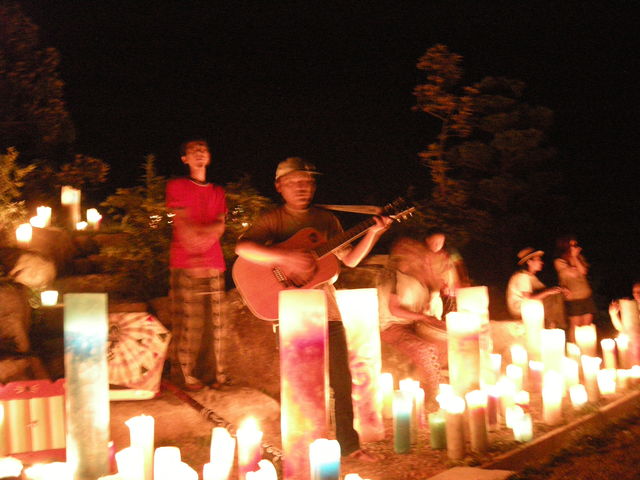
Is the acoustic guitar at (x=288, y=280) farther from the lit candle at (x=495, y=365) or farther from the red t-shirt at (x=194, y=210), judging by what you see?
the lit candle at (x=495, y=365)

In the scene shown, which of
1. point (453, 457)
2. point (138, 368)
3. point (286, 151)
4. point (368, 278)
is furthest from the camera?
point (286, 151)

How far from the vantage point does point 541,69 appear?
12.0 meters

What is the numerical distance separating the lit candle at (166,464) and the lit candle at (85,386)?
0.65 meters

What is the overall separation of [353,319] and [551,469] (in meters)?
1.63

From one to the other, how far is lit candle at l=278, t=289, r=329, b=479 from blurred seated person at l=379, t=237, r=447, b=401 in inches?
83.5

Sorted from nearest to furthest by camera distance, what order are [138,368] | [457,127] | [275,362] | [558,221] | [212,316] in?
[138,368] → [212,316] → [275,362] → [457,127] → [558,221]

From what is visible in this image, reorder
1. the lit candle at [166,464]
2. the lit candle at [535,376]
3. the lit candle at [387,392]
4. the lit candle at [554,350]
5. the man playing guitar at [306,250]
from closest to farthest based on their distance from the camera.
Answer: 1. the lit candle at [166,464]
2. the man playing guitar at [306,250]
3. the lit candle at [387,392]
4. the lit candle at [554,350]
5. the lit candle at [535,376]

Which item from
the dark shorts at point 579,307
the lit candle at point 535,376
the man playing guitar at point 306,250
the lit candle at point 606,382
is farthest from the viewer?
the dark shorts at point 579,307

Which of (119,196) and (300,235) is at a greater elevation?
(119,196)

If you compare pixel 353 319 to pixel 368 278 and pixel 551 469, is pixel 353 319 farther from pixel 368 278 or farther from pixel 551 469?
pixel 368 278

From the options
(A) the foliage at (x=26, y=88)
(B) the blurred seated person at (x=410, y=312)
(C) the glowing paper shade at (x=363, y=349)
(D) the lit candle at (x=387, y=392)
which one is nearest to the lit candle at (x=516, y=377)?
(B) the blurred seated person at (x=410, y=312)

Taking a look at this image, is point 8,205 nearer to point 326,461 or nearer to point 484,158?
point 326,461

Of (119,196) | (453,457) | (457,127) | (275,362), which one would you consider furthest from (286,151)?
(453,457)

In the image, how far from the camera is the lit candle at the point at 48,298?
20.4ft
